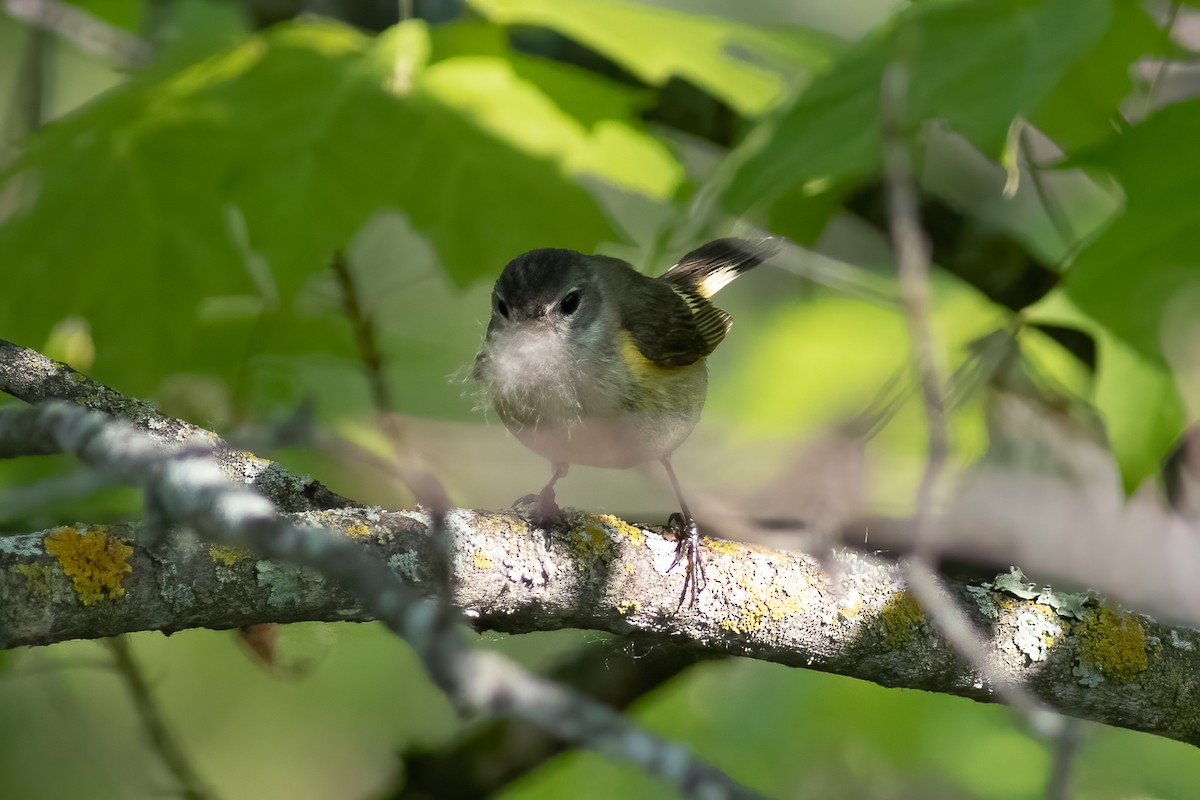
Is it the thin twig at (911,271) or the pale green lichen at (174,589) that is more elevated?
the thin twig at (911,271)

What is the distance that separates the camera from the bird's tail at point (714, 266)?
13.6 ft

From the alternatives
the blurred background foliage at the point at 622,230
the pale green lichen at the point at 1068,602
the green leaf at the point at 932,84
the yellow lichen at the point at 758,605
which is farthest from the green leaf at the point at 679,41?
the pale green lichen at the point at 1068,602

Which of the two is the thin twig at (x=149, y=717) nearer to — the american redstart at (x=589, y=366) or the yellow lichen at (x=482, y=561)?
the american redstart at (x=589, y=366)

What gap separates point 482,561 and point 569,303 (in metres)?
1.25

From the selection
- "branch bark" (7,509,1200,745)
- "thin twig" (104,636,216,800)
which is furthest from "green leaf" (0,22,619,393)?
"branch bark" (7,509,1200,745)

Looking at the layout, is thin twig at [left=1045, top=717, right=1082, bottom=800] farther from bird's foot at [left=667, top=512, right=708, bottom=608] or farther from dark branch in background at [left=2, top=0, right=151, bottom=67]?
dark branch in background at [left=2, top=0, right=151, bottom=67]

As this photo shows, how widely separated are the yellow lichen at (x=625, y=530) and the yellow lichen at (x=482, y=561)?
0.32 metres

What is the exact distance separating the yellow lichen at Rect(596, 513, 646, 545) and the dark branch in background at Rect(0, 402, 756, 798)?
1213 mm

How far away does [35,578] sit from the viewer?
1.70 meters

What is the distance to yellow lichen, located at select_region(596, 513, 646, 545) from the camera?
2.33 meters

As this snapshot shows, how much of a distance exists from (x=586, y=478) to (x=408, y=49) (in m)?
2.12

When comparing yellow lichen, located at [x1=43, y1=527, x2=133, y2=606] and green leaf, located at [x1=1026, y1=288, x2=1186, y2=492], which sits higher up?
green leaf, located at [x1=1026, y1=288, x2=1186, y2=492]

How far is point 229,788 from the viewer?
6.39 m

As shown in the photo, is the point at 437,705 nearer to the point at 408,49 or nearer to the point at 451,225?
the point at 451,225
